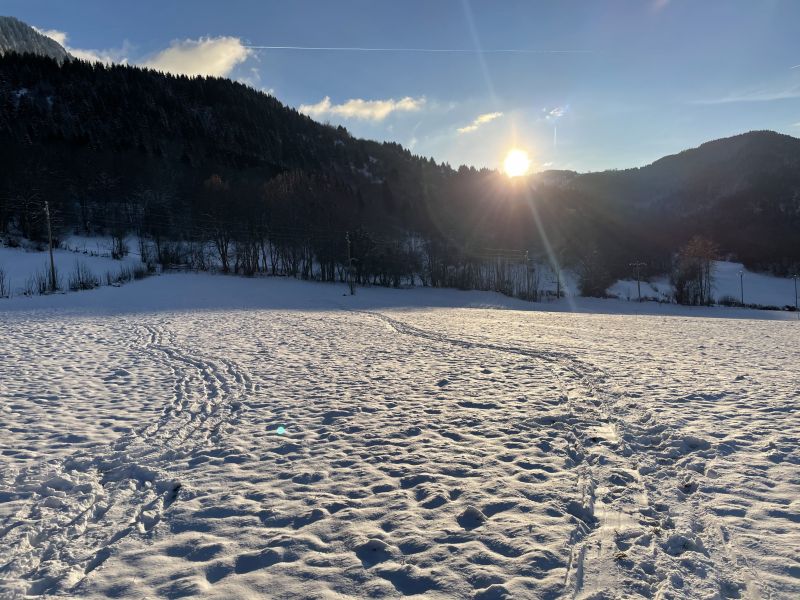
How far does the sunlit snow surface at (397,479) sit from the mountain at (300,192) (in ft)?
192

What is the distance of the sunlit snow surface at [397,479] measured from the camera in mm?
3967

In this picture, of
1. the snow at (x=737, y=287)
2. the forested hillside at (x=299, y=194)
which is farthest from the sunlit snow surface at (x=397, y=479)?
the snow at (x=737, y=287)

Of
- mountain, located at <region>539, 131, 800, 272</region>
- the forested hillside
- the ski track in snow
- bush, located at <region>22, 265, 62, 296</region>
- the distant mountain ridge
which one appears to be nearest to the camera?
the ski track in snow

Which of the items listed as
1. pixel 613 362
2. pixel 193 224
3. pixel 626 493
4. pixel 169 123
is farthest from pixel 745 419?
pixel 169 123

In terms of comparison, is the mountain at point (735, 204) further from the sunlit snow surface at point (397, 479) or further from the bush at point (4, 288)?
the sunlit snow surface at point (397, 479)

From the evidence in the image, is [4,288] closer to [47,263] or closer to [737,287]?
[47,263]

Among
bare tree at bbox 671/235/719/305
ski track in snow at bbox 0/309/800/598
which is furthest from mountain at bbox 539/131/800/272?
ski track in snow at bbox 0/309/800/598

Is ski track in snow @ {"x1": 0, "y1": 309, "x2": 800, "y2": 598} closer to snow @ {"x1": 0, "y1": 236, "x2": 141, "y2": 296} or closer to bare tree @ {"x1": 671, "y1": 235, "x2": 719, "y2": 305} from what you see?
snow @ {"x1": 0, "y1": 236, "x2": 141, "y2": 296}

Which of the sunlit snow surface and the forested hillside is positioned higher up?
the forested hillside

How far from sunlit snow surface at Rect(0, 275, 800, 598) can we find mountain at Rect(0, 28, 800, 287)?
192 feet

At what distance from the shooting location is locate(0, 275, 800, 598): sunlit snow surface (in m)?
3.97

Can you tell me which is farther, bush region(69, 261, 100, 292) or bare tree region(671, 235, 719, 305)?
bare tree region(671, 235, 719, 305)

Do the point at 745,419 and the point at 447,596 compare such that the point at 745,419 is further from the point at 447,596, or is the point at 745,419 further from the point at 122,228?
the point at 122,228

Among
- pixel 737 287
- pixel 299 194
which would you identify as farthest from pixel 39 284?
pixel 737 287
